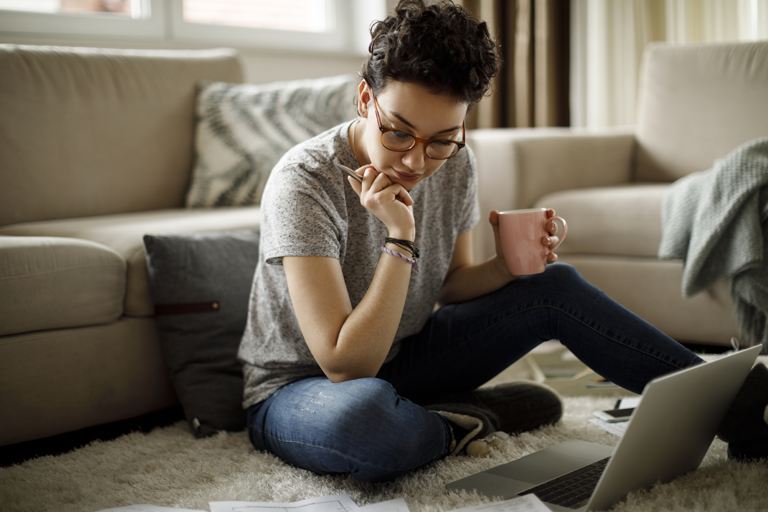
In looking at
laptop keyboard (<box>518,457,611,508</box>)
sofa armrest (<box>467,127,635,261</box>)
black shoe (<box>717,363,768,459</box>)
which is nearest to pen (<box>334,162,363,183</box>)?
laptop keyboard (<box>518,457,611,508</box>)

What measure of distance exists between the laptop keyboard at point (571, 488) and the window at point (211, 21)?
2235 millimetres

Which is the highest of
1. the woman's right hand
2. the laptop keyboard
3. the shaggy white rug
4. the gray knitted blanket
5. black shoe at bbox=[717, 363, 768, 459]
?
the woman's right hand

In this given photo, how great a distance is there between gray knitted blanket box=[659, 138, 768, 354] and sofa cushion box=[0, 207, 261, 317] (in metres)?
1.14

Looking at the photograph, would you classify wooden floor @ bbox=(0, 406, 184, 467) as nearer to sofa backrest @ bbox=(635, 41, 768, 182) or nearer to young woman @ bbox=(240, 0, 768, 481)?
young woman @ bbox=(240, 0, 768, 481)

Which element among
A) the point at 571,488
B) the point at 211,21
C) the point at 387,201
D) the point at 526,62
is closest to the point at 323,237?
the point at 387,201

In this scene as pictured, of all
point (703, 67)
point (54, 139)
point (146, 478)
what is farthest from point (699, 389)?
point (703, 67)

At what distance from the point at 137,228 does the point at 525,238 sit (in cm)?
97

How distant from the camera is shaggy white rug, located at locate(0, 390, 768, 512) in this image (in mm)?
945

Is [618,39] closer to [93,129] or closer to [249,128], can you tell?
[249,128]

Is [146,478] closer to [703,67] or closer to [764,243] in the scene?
[764,243]

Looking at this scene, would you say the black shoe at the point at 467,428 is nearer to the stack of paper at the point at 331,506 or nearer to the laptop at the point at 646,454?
the laptop at the point at 646,454

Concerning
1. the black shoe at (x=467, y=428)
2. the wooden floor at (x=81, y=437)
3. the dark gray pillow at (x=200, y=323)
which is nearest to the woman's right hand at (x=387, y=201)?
the black shoe at (x=467, y=428)

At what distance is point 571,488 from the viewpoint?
973mm

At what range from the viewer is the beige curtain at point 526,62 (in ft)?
10.5
